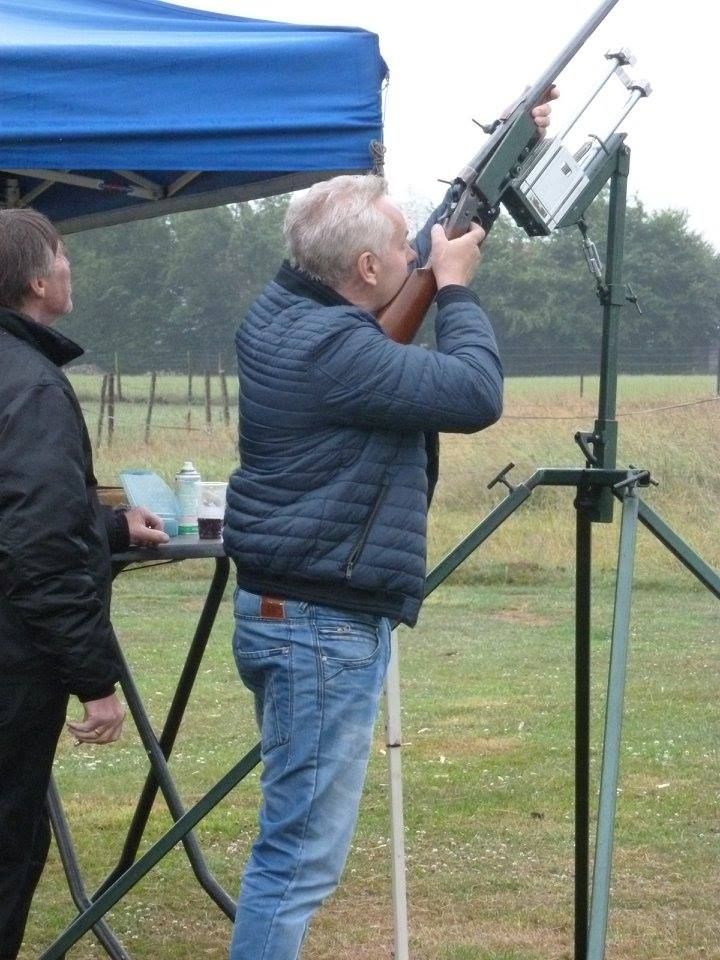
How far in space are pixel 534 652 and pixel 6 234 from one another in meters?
6.02

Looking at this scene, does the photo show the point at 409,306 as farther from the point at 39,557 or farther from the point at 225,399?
the point at 225,399

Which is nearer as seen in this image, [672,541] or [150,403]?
[672,541]

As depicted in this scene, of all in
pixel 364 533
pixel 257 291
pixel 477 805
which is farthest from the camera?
pixel 257 291

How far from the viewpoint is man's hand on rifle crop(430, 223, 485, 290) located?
239cm

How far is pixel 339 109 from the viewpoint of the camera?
270 centimetres

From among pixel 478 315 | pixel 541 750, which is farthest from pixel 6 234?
pixel 541 750

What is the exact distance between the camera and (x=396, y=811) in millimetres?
2838

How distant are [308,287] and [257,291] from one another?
49.6 ft

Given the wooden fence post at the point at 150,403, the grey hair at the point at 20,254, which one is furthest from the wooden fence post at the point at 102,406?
the grey hair at the point at 20,254

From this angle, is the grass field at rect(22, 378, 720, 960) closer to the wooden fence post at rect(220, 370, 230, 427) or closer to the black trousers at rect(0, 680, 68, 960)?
the black trousers at rect(0, 680, 68, 960)

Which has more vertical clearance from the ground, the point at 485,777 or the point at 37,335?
the point at 37,335

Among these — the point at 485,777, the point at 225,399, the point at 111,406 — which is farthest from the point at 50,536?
the point at 225,399

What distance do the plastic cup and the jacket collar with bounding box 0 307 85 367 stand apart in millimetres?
678

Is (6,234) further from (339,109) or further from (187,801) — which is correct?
(187,801)
